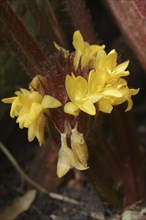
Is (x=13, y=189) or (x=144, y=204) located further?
(x=13, y=189)

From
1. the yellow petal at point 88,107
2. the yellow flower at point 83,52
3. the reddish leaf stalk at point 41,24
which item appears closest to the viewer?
the yellow petal at point 88,107

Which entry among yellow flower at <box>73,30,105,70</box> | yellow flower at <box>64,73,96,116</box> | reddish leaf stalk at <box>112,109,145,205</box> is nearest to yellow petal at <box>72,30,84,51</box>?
yellow flower at <box>73,30,105,70</box>

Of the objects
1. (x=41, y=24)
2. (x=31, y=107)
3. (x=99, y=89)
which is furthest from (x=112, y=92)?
(x=41, y=24)

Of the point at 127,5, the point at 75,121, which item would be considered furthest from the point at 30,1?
the point at 75,121

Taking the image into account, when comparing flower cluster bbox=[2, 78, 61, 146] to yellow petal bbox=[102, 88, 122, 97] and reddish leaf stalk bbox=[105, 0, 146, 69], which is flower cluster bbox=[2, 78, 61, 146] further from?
reddish leaf stalk bbox=[105, 0, 146, 69]

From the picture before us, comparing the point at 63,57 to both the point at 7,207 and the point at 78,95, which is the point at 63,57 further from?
the point at 7,207

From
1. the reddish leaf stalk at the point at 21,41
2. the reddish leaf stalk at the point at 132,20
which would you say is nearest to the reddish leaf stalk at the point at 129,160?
the reddish leaf stalk at the point at 132,20

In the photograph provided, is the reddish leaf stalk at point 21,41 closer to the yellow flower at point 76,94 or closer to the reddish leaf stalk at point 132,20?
the yellow flower at point 76,94
